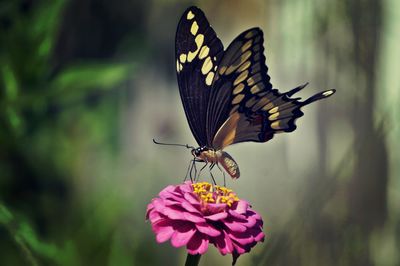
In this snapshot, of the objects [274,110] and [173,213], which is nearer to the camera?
[173,213]

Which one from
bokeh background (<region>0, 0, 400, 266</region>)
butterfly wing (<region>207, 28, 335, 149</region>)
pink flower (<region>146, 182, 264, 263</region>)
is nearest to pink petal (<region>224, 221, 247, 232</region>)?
pink flower (<region>146, 182, 264, 263</region>)

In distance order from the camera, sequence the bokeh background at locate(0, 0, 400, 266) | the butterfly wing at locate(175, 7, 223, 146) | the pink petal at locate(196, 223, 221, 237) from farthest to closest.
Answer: the bokeh background at locate(0, 0, 400, 266) → the butterfly wing at locate(175, 7, 223, 146) → the pink petal at locate(196, 223, 221, 237)

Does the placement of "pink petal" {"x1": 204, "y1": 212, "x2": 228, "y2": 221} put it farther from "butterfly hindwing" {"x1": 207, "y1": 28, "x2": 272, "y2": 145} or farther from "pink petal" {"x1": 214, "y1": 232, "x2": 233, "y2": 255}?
"butterfly hindwing" {"x1": 207, "y1": 28, "x2": 272, "y2": 145}

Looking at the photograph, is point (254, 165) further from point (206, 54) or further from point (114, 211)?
point (206, 54)

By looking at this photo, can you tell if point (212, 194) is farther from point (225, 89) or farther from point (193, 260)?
point (225, 89)

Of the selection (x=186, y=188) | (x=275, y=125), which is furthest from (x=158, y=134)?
(x=186, y=188)

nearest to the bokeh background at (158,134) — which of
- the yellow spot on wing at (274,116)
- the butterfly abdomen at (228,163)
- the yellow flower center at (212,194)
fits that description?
the butterfly abdomen at (228,163)
